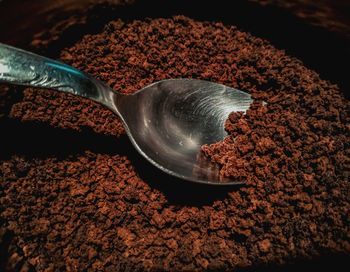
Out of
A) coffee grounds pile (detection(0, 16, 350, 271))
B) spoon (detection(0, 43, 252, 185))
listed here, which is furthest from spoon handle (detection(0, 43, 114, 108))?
coffee grounds pile (detection(0, 16, 350, 271))

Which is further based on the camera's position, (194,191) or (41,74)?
(194,191)

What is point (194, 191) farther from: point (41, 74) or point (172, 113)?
point (41, 74)

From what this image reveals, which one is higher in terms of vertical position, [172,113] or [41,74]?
[41,74]

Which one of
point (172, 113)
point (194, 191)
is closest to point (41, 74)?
point (172, 113)

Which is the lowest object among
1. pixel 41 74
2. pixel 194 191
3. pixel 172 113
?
pixel 194 191

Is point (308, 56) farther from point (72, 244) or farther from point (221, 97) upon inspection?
point (72, 244)

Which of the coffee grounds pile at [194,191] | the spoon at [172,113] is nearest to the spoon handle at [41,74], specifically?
the spoon at [172,113]

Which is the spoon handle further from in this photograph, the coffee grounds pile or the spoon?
the coffee grounds pile
